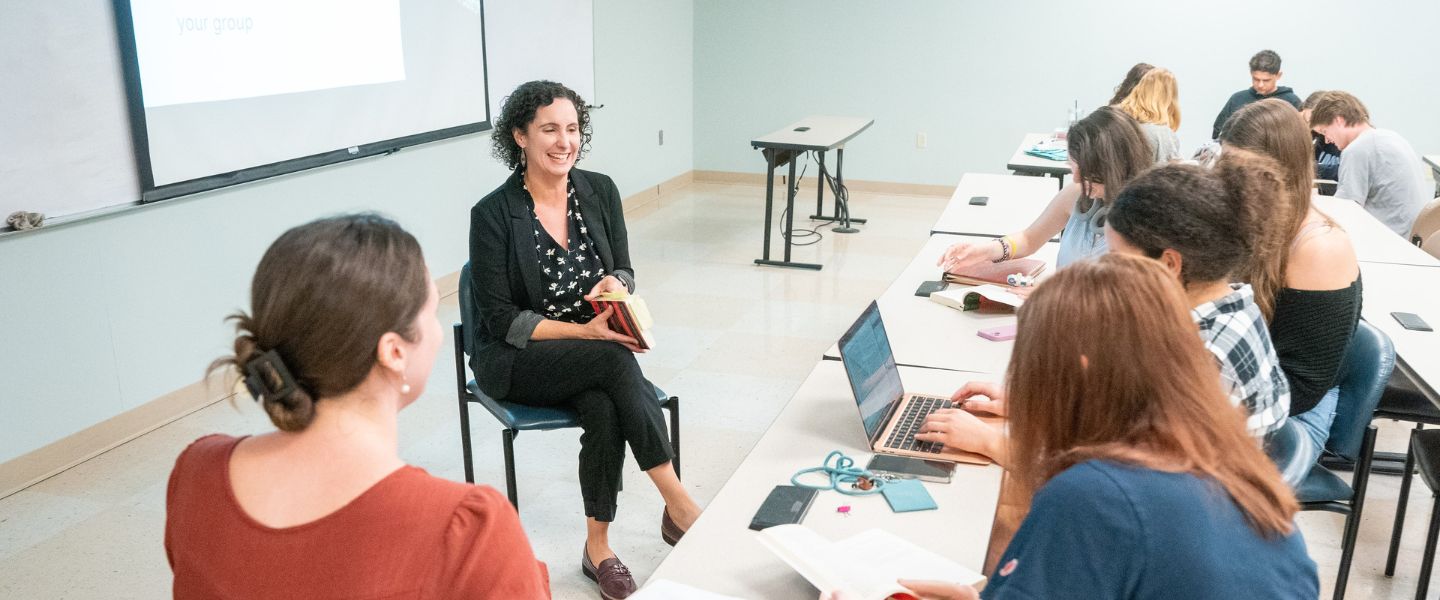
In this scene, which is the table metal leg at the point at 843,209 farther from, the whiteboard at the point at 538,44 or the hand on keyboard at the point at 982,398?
the hand on keyboard at the point at 982,398

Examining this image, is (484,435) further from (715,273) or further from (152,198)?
(715,273)

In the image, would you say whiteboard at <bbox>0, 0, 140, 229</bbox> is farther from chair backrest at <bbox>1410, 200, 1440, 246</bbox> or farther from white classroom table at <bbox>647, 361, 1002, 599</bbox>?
chair backrest at <bbox>1410, 200, 1440, 246</bbox>

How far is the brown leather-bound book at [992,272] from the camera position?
10.2ft

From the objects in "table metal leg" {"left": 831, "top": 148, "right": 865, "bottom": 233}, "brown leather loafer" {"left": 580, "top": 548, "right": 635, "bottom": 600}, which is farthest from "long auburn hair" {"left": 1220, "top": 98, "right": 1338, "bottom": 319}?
"table metal leg" {"left": 831, "top": 148, "right": 865, "bottom": 233}

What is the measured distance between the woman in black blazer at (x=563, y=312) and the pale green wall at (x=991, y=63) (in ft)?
17.8

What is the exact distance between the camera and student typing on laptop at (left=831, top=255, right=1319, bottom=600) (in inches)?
44.6

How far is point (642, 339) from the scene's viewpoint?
106 inches

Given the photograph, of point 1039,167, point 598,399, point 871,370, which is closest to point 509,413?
point 598,399

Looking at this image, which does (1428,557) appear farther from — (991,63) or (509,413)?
(991,63)

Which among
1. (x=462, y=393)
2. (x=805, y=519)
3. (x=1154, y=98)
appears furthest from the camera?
(x=1154, y=98)

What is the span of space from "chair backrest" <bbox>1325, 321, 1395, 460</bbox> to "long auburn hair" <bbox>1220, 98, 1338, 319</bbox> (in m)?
0.27

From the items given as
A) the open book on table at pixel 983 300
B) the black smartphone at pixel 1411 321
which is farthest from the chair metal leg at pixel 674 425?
the black smartphone at pixel 1411 321

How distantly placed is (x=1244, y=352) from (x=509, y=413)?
5.49 feet

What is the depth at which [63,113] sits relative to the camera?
3203 millimetres
